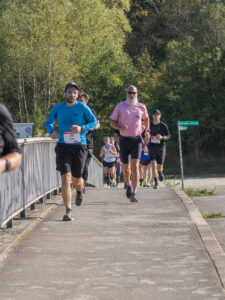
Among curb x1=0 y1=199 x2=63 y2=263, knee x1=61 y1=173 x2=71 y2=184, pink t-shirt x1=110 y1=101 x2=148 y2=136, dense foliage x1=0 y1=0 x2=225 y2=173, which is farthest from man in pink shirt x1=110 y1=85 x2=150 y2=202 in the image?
dense foliage x1=0 y1=0 x2=225 y2=173

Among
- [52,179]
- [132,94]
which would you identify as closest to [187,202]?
[132,94]

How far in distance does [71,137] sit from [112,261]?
3419mm

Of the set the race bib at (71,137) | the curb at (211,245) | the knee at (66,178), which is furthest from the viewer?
the race bib at (71,137)

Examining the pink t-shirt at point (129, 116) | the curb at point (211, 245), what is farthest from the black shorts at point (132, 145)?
the curb at point (211, 245)

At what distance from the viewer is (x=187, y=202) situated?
11.9 metres

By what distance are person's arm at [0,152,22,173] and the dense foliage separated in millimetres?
46156

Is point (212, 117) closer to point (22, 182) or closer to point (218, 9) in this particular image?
point (218, 9)

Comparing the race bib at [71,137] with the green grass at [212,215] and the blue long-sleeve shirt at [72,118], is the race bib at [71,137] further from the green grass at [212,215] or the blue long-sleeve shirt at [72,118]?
the green grass at [212,215]

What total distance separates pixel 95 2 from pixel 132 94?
144 feet

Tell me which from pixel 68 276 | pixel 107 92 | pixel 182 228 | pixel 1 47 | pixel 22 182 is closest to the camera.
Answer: pixel 68 276

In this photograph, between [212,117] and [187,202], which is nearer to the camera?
[187,202]

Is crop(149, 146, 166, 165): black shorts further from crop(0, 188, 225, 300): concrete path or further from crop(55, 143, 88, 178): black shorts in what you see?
crop(55, 143, 88, 178): black shorts

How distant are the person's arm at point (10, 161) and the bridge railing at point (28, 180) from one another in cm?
412

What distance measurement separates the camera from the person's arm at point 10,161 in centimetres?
339
